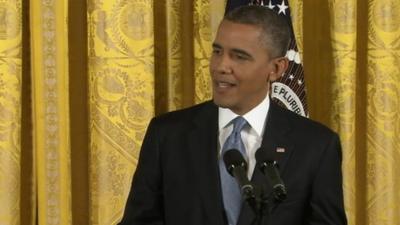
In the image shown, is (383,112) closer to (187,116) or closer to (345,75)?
(345,75)

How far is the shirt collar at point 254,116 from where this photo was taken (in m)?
1.76

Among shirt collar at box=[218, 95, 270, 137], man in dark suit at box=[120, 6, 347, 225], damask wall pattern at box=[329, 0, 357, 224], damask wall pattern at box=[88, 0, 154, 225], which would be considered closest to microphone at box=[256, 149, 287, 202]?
man in dark suit at box=[120, 6, 347, 225]

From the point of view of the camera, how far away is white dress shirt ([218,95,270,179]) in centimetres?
175

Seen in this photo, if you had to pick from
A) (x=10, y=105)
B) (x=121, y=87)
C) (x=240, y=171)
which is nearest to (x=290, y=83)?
(x=121, y=87)

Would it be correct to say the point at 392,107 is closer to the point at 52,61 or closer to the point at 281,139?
the point at 281,139

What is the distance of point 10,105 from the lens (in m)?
2.37

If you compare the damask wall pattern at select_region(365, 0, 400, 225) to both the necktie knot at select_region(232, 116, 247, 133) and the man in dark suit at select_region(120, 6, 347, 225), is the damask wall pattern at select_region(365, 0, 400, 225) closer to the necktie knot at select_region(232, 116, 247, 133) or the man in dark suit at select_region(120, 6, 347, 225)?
the man in dark suit at select_region(120, 6, 347, 225)

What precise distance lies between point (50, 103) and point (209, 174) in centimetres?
92

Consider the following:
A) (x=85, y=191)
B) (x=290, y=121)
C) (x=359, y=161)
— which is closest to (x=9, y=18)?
(x=85, y=191)

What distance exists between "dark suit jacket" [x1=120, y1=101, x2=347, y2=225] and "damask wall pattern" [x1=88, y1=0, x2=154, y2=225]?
0.67 m

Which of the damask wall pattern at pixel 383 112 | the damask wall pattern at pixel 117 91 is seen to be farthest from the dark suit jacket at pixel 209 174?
the damask wall pattern at pixel 383 112

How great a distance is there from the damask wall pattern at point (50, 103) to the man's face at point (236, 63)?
903 mm

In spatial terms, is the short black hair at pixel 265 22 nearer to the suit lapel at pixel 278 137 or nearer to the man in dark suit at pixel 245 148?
the man in dark suit at pixel 245 148

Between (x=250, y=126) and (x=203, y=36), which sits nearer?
(x=250, y=126)
